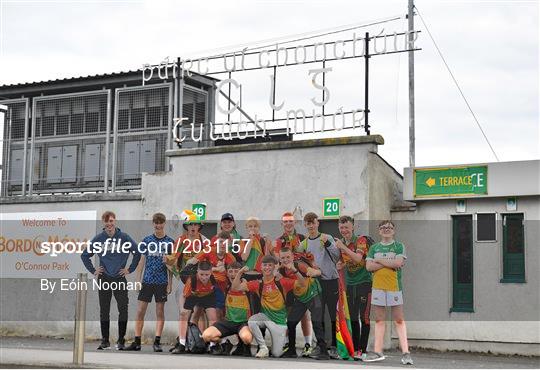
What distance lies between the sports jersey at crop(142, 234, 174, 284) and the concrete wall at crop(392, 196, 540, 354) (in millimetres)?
4139

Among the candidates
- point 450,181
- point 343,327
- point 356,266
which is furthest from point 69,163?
point 450,181

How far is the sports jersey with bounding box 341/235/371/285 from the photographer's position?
1538 cm

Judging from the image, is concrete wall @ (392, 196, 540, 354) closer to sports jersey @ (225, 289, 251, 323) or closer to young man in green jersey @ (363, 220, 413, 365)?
young man in green jersey @ (363, 220, 413, 365)

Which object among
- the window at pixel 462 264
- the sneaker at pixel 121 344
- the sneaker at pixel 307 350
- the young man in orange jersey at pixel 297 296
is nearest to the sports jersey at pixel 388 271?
the young man in orange jersey at pixel 297 296

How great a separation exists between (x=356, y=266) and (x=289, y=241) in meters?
1.18

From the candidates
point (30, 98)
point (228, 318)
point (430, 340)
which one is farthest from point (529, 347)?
point (30, 98)

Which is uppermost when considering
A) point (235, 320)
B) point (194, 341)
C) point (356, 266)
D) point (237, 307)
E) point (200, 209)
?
point (200, 209)

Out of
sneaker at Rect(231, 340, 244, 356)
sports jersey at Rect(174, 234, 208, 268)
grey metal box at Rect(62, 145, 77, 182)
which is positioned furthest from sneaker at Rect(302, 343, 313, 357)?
grey metal box at Rect(62, 145, 77, 182)

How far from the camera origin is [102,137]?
21.6 meters

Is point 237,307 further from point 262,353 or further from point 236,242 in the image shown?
point 236,242

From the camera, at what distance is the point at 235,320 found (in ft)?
49.8

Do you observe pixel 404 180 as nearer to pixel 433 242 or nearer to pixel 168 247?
pixel 433 242

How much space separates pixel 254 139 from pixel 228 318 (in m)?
5.60

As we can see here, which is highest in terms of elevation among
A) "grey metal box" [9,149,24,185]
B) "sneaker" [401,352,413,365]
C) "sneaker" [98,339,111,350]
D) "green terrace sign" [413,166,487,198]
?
"grey metal box" [9,149,24,185]
